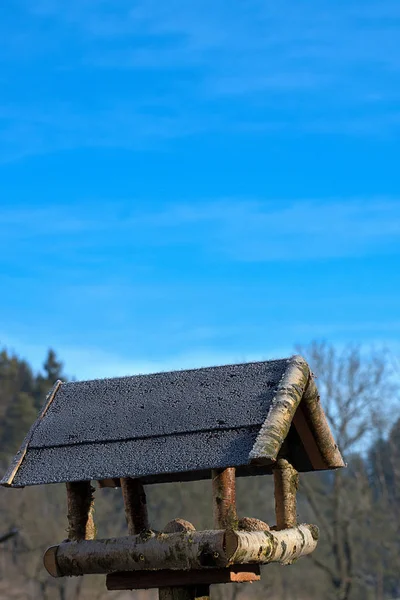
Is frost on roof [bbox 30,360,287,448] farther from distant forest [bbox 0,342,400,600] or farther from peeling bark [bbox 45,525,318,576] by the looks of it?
distant forest [bbox 0,342,400,600]

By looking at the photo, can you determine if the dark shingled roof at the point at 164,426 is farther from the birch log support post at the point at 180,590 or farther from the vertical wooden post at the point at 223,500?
the birch log support post at the point at 180,590

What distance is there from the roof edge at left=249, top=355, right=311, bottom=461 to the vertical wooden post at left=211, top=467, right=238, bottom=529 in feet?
1.62

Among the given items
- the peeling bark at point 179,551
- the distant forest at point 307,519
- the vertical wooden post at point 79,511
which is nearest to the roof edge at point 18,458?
the vertical wooden post at point 79,511

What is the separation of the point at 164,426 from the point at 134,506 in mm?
754

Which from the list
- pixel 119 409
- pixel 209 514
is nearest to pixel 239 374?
pixel 119 409

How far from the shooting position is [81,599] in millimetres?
26703

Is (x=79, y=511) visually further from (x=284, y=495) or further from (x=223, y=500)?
(x=284, y=495)

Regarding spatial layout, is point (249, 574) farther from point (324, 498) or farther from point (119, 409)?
point (324, 498)

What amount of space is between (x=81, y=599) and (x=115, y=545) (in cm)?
2216

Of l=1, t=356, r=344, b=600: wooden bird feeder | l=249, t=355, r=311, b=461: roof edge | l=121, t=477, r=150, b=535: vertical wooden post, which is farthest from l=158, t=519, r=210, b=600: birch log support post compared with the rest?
l=249, t=355, r=311, b=461: roof edge

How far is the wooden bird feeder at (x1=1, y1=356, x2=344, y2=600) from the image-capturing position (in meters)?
5.67

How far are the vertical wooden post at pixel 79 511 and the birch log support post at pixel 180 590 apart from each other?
2.23 ft

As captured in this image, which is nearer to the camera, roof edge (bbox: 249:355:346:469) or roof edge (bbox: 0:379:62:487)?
roof edge (bbox: 249:355:346:469)

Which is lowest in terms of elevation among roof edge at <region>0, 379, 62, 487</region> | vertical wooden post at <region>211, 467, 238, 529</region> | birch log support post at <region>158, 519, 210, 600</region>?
birch log support post at <region>158, 519, 210, 600</region>
